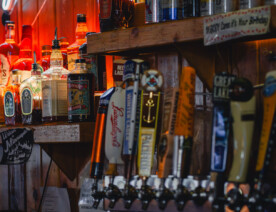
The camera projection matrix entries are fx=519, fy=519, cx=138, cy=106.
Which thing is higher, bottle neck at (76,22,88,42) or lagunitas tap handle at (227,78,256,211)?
bottle neck at (76,22,88,42)

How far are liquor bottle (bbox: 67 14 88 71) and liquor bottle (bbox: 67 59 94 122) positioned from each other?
0.79 ft

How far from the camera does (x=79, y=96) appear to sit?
5.62 ft

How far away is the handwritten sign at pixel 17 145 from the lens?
5.99 feet

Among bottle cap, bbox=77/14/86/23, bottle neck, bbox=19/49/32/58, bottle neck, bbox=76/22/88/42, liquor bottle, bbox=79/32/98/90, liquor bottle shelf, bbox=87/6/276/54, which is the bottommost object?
liquor bottle, bbox=79/32/98/90

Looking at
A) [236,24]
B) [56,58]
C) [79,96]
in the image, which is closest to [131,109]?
[79,96]

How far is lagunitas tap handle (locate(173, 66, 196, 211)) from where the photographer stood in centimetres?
132

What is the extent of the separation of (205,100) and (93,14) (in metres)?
0.70

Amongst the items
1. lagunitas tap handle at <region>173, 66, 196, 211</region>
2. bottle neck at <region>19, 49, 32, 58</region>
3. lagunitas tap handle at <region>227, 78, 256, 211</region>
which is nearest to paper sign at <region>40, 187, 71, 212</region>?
bottle neck at <region>19, 49, 32, 58</region>

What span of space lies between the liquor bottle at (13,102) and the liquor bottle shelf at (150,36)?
0.56 meters

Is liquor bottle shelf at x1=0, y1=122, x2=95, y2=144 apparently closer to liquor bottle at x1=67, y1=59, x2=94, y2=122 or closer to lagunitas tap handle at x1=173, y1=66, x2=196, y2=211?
liquor bottle at x1=67, y1=59, x2=94, y2=122

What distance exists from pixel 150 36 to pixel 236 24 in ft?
0.93

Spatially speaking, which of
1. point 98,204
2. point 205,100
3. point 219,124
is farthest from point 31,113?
point 219,124

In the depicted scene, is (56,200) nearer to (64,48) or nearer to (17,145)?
(17,145)

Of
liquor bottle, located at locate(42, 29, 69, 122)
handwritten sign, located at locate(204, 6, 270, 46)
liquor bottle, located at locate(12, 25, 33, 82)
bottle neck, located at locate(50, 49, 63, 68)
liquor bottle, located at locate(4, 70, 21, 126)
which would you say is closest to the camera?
handwritten sign, located at locate(204, 6, 270, 46)
